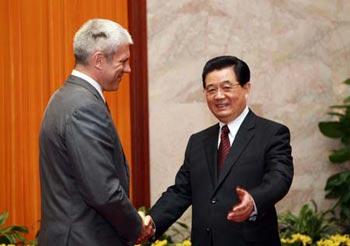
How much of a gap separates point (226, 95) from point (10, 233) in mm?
2151

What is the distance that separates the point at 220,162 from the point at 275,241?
0.50 metres

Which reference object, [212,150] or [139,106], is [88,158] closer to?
[212,150]

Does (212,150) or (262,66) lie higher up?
(262,66)

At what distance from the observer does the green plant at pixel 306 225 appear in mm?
5484

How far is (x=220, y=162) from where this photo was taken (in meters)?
3.71

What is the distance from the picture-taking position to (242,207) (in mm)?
3264

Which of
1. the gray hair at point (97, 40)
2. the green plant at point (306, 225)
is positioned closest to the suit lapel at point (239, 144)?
the gray hair at point (97, 40)

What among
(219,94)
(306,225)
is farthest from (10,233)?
(306,225)

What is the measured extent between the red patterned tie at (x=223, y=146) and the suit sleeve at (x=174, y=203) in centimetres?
24

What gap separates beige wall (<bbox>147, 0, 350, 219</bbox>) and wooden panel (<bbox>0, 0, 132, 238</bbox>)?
0.36 m

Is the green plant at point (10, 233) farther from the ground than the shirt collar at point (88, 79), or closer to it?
closer to it

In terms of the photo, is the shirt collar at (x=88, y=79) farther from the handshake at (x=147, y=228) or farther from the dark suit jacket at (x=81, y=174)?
the handshake at (x=147, y=228)

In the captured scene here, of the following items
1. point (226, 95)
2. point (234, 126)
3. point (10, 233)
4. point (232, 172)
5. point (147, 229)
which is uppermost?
point (226, 95)

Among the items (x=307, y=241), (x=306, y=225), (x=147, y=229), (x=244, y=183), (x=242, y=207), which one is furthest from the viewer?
(x=306, y=225)
